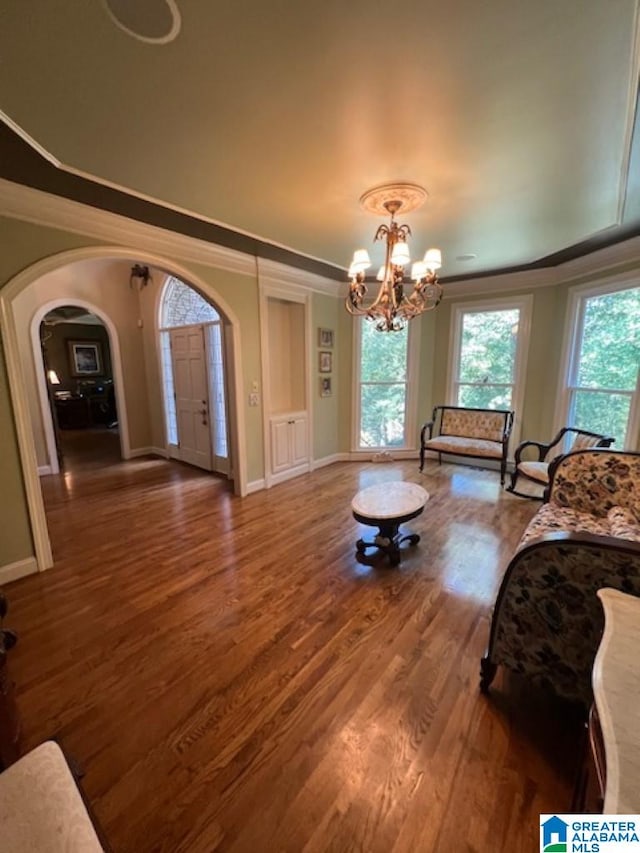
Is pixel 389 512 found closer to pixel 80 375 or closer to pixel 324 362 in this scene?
pixel 324 362

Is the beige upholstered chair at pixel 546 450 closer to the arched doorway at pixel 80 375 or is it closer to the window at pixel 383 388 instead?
the window at pixel 383 388

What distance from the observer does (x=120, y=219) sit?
289 cm

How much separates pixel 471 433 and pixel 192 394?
13.4 ft

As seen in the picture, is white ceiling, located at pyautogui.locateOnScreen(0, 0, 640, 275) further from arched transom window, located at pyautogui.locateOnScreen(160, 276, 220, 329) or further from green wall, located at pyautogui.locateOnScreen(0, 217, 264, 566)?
arched transom window, located at pyautogui.locateOnScreen(160, 276, 220, 329)

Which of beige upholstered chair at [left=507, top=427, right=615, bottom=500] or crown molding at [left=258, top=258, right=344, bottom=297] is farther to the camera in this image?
crown molding at [left=258, top=258, right=344, bottom=297]

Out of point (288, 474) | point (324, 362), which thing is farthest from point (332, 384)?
point (288, 474)

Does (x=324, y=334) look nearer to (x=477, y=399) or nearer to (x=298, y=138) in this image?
(x=477, y=399)

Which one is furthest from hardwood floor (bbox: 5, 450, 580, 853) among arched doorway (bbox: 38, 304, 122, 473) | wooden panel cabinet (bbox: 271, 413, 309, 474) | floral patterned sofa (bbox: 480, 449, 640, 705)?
arched doorway (bbox: 38, 304, 122, 473)

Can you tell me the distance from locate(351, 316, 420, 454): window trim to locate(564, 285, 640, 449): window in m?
1.98

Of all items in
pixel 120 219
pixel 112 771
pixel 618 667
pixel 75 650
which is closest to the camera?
pixel 618 667

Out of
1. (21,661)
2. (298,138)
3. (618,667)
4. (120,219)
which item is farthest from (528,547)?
(120,219)

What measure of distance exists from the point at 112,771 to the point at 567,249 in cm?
539

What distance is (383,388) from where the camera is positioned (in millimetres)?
5734

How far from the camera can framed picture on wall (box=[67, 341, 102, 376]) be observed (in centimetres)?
902
